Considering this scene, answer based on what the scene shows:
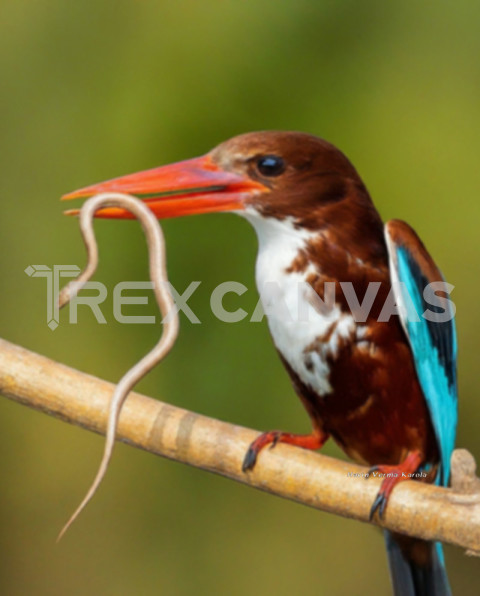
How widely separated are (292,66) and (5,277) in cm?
83

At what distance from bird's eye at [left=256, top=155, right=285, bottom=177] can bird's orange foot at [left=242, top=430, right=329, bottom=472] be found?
12.8 inches

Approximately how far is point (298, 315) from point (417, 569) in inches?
17.8

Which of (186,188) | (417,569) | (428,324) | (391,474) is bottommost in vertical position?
(417,569)

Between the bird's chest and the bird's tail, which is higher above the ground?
the bird's chest

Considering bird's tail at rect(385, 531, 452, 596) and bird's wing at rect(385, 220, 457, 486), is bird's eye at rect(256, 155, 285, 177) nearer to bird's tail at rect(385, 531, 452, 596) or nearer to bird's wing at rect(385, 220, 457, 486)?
bird's wing at rect(385, 220, 457, 486)

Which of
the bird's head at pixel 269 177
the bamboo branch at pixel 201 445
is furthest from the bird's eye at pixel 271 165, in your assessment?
the bamboo branch at pixel 201 445

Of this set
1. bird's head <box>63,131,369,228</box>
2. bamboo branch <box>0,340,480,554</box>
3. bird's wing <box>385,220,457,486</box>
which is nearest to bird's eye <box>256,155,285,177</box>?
bird's head <box>63,131,369,228</box>

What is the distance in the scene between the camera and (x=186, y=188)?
1.29 metres

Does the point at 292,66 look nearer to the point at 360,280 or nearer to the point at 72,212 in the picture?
the point at 360,280

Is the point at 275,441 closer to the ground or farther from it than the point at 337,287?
closer to the ground

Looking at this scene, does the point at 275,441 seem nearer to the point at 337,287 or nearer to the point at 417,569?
the point at 337,287

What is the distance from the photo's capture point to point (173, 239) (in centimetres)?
236

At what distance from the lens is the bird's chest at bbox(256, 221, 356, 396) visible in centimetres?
136

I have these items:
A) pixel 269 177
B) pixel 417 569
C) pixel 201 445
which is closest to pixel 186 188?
pixel 269 177
